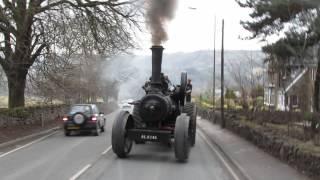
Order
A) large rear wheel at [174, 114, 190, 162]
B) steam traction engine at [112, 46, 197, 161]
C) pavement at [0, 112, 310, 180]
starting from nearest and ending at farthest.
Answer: pavement at [0, 112, 310, 180]
large rear wheel at [174, 114, 190, 162]
steam traction engine at [112, 46, 197, 161]

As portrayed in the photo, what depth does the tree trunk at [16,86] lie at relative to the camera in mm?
34178

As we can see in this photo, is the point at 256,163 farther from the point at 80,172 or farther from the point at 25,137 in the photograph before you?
the point at 25,137

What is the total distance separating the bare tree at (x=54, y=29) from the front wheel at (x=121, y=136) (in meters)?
12.3

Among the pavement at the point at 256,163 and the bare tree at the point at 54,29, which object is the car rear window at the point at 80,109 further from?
the pavement at the point at 256,163

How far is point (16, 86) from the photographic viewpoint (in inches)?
1367

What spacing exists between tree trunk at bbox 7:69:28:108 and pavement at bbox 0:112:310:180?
34.6 feet

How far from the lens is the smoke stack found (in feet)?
62.7

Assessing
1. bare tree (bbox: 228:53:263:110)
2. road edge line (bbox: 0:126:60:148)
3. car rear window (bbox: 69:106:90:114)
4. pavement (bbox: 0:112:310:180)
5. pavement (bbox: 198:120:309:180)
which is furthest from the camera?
bare tree (bbox: 228:53:263:110)

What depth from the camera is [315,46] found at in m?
22.1

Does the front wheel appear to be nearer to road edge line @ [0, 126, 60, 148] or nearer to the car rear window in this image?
road edge line @ [0, 126, 60, 148]

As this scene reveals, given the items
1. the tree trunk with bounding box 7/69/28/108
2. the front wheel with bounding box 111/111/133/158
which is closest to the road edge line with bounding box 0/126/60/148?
the tree trunk with bounding box 7/69/28/108

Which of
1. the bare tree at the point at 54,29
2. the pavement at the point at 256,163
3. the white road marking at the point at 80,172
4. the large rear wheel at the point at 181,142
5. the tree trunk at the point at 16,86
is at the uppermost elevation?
the bare tree at the point at 54,29

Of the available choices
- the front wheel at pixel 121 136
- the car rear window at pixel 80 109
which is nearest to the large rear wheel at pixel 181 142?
the front wheel at pixel 121 136

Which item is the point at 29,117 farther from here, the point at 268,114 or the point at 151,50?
the point at 151,50
